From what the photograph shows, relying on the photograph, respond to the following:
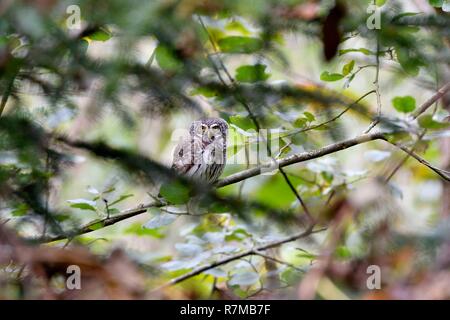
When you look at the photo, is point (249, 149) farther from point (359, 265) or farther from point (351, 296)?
point (359, 265)

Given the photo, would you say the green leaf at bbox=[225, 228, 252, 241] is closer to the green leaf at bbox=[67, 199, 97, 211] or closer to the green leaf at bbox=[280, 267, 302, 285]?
the green leaf at bbox=[280, 267, 302, 285]

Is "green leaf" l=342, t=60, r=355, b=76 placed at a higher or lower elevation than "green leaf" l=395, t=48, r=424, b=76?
higher

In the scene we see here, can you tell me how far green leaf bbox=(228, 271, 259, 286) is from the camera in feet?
6.61

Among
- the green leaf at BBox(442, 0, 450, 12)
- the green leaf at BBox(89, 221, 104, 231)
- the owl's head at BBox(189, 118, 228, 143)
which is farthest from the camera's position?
the owl's head at BBox(189, 118, 228, 143)

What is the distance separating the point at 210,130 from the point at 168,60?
5.25 ft

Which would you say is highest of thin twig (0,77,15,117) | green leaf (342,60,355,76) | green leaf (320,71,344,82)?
green leaf (342,60,355,76)

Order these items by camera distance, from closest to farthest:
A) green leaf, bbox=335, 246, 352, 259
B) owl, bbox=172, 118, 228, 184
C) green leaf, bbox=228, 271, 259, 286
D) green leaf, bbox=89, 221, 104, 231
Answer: green leaf, bbox=89, 221, 104, 231 → green leaf, bbox=335, 246, 352, 259 → green leaf, bbox=228, 271, 259, 286 → owl, bbox=172, 118, 228, 184

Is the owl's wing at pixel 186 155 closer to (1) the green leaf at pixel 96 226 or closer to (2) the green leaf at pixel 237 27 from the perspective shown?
(2) the green leaf at pixel 237 27

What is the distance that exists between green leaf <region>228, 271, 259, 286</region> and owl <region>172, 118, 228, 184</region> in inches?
20.0

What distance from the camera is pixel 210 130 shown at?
2.61m

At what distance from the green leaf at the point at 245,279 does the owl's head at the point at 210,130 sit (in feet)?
2.48

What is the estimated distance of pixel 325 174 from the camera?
240cm

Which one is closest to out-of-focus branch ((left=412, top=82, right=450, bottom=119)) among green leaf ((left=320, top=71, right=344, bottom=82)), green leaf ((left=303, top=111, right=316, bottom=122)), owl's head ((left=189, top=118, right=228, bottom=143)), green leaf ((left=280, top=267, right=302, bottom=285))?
green leaf ((left=320, top=71, right=344, bottom=82))

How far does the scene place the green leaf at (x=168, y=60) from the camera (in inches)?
36.7
